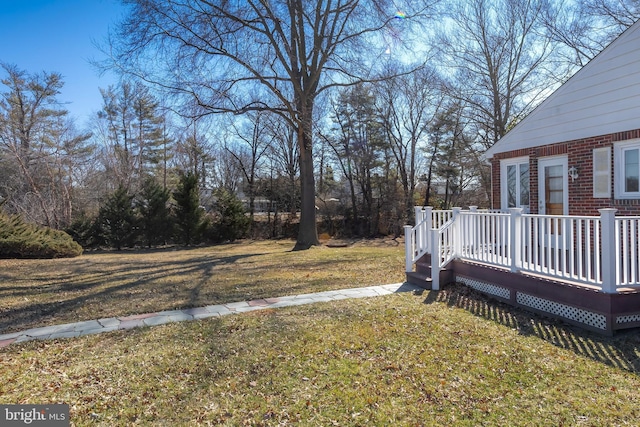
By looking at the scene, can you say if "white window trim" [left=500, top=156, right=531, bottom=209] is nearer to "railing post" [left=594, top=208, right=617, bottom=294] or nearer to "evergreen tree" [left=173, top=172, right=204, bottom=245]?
"railing post" [left=594, top=208, right=617, bottom=294]

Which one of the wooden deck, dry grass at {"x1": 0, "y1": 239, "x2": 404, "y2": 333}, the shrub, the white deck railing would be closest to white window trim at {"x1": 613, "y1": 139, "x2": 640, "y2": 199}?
the white deck railing

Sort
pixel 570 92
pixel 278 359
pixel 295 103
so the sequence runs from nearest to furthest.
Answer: pixel 278 359 < pixel 570 92 < pixel 295 103

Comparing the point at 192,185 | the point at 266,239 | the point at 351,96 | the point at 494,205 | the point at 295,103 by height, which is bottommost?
the point at 266,239

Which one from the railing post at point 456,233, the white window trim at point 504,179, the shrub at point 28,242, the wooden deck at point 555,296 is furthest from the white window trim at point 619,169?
the shrub at point 28,242

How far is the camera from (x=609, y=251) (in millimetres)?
4133

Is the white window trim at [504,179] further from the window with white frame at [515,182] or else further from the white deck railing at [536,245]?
the white deck railing at [536,245]

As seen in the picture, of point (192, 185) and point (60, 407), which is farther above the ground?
point (192, 185)

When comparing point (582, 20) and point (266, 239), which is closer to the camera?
point (582, 20)

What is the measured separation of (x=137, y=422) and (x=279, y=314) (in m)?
2.52

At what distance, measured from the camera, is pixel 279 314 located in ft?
16.7

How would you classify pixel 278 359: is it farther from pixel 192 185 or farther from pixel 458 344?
pixel 192 185

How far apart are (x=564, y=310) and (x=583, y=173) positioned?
3.78 meters

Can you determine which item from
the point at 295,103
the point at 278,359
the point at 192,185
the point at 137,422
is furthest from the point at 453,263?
the point at 192,185

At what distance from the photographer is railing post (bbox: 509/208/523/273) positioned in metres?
5.29
